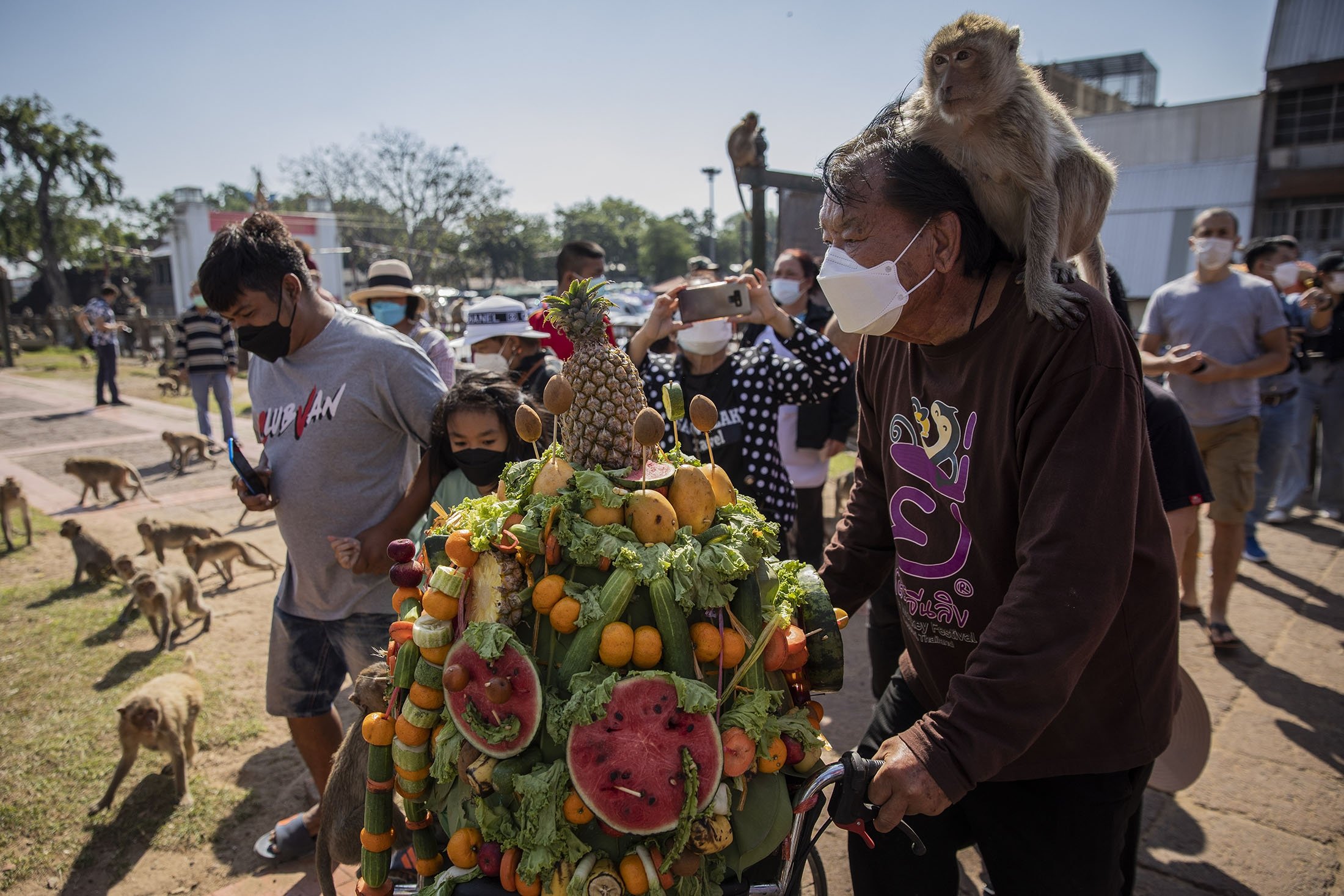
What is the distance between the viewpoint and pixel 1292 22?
71.4 ft

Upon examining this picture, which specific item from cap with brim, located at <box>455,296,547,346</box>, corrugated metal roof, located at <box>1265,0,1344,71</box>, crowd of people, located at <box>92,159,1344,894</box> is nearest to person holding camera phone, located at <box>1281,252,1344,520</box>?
crowd of people, located at <box>92,159,1344,894</box>

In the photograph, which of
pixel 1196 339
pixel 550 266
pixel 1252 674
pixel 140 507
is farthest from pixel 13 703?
pixel 550 266

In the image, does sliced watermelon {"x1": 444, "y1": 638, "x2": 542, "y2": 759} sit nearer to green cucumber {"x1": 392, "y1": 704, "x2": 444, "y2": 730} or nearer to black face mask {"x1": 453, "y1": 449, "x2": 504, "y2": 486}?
green cucumber {"x1": 392, "y1": 704, "x2": 444, "y2": 730}

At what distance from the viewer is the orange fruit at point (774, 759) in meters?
1.49

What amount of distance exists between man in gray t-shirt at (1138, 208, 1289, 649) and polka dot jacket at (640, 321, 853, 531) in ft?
6.91

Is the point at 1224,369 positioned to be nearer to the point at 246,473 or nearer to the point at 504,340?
the point at 504,340

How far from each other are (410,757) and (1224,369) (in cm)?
473

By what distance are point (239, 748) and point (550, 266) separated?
218 feet

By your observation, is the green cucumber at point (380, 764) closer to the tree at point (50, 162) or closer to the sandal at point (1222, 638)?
the sandal at point (1222, 638)

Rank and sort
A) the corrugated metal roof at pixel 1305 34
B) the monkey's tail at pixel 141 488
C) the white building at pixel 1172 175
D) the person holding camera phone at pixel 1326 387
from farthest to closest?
the white building at pixel 1172 175 → the corrugated metal roof at pixel 1305 34 → the monkey's tail at pixel 141 488 → the person holding camera phone at pixel 1326 387

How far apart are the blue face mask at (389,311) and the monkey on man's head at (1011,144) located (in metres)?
4.09

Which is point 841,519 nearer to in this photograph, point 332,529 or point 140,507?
point 332,529

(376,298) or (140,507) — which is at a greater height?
(376,298)

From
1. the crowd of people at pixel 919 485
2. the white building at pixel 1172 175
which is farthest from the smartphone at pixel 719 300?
the white building at pixel 1172 175
